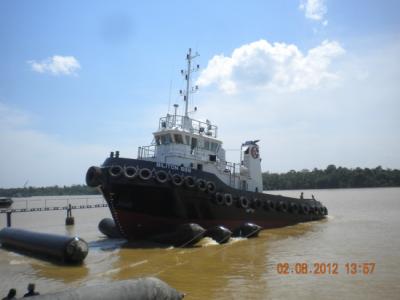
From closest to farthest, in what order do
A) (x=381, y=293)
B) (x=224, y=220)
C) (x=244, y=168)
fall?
(x=381, y=293) < (x=224, y=220) < (x=244, y=168)

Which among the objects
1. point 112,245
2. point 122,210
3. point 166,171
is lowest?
point 112,245

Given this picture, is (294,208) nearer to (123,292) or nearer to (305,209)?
(305,209)

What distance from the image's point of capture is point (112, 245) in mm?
14695

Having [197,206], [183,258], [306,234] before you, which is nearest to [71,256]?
[183,258]

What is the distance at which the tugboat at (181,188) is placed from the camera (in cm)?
1388

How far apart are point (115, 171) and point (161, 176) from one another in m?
1.60

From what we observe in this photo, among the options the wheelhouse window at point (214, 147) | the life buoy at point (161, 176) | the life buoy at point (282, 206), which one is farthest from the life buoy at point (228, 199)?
the life buoy at point (282, 206)

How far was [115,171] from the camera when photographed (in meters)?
13.7

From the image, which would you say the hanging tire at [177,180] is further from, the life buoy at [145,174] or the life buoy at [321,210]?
the life buoy at [321,210]

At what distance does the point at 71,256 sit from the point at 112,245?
407 cm

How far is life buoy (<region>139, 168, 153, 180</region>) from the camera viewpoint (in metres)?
13.7

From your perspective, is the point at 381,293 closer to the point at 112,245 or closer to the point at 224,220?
the point at 224,220

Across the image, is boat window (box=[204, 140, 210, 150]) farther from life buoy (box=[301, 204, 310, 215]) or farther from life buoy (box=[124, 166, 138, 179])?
life buoy (box=[301, 204, 310, 215])

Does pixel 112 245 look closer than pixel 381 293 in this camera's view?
No
